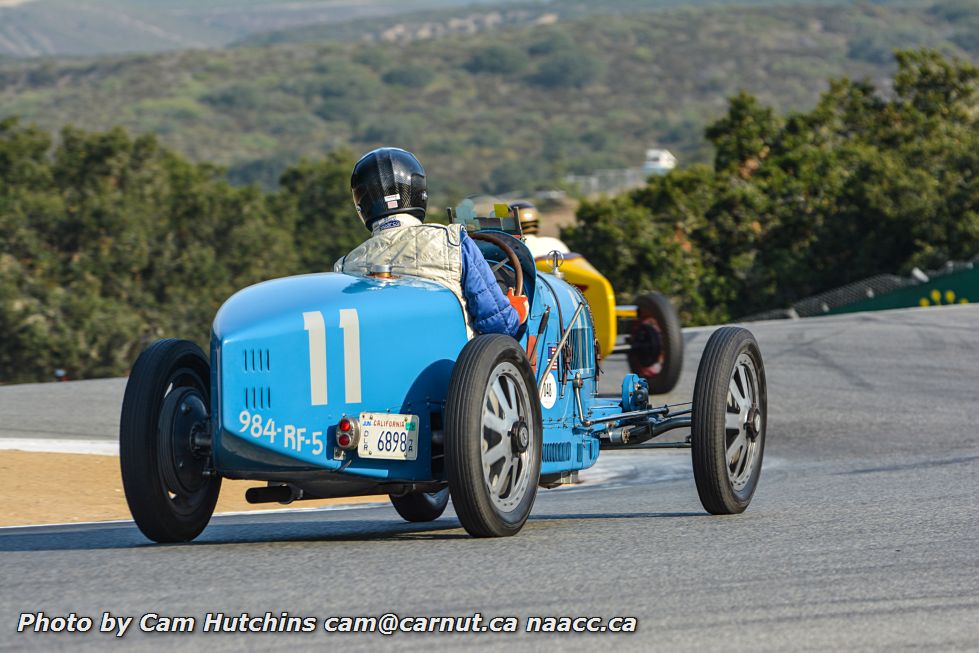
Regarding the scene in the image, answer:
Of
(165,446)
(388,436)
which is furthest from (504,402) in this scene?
(165,446)

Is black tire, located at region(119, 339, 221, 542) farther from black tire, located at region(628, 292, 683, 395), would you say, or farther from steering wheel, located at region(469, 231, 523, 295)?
black tire, located at region(628, 292, 683, 395)

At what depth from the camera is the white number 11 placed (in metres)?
6.27

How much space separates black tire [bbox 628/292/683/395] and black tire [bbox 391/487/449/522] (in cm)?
690

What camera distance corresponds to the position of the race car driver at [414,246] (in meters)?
7.04

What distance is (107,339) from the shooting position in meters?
42.3

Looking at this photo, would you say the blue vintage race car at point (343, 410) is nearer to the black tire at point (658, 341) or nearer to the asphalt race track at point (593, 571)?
the asphalt race track at point (593, 571)

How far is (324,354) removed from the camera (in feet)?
20.6

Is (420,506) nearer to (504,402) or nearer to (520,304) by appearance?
(520,304)

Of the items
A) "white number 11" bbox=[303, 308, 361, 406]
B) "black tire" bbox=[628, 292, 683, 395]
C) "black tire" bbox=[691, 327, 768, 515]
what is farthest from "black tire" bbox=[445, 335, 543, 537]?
"black tire" bbox=[628, 292, 683, 395]

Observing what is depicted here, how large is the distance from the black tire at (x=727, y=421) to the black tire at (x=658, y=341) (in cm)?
723

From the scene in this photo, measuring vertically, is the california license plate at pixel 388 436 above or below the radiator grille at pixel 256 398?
below

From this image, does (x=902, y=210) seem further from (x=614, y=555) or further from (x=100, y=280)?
(x=614, y=555)

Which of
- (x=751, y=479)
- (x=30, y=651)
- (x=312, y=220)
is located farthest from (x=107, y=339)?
(x=30, y=651)

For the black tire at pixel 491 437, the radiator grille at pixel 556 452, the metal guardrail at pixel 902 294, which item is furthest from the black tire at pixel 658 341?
the metal guardrail at pixel 902 294
